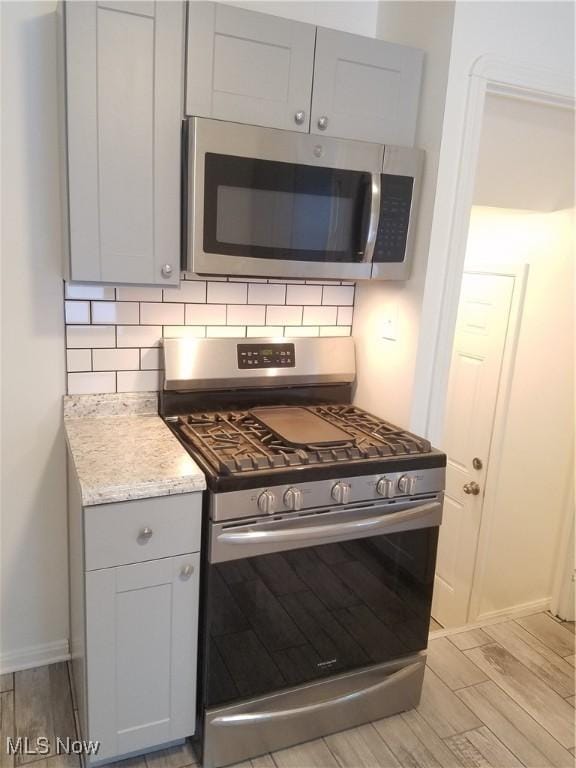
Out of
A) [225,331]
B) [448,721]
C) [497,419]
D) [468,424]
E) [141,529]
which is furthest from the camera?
[468,424]

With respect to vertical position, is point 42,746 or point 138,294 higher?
point 138,294

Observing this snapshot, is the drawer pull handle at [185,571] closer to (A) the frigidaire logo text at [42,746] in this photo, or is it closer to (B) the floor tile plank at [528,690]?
(A) the frigidaire logo text at [42,746]

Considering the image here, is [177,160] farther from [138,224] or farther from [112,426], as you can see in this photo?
[112,426]

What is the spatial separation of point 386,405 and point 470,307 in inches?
40.8

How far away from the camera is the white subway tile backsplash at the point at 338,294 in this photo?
7.61 ft

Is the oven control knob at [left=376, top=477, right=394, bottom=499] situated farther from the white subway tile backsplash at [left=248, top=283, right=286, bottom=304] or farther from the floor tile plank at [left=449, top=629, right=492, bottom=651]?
the floor tile plank at [left=449, top=629, right=492, bottom=651]

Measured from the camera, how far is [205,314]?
212 cm

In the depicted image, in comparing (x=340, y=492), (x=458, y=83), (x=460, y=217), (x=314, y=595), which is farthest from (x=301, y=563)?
(x=458, y=83)

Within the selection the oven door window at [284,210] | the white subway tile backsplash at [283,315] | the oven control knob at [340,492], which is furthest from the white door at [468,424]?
the oven control knob at [340,492]

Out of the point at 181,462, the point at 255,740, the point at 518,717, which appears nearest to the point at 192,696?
the point at 255,740

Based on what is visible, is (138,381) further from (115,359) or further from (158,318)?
(158,318)

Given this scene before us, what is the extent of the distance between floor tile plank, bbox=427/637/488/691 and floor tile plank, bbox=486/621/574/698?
0.74 feet

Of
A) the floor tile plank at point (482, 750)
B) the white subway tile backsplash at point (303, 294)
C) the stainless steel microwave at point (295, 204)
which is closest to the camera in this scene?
the stainless steel microwave at point (295, 204)

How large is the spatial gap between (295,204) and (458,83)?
65 cm
